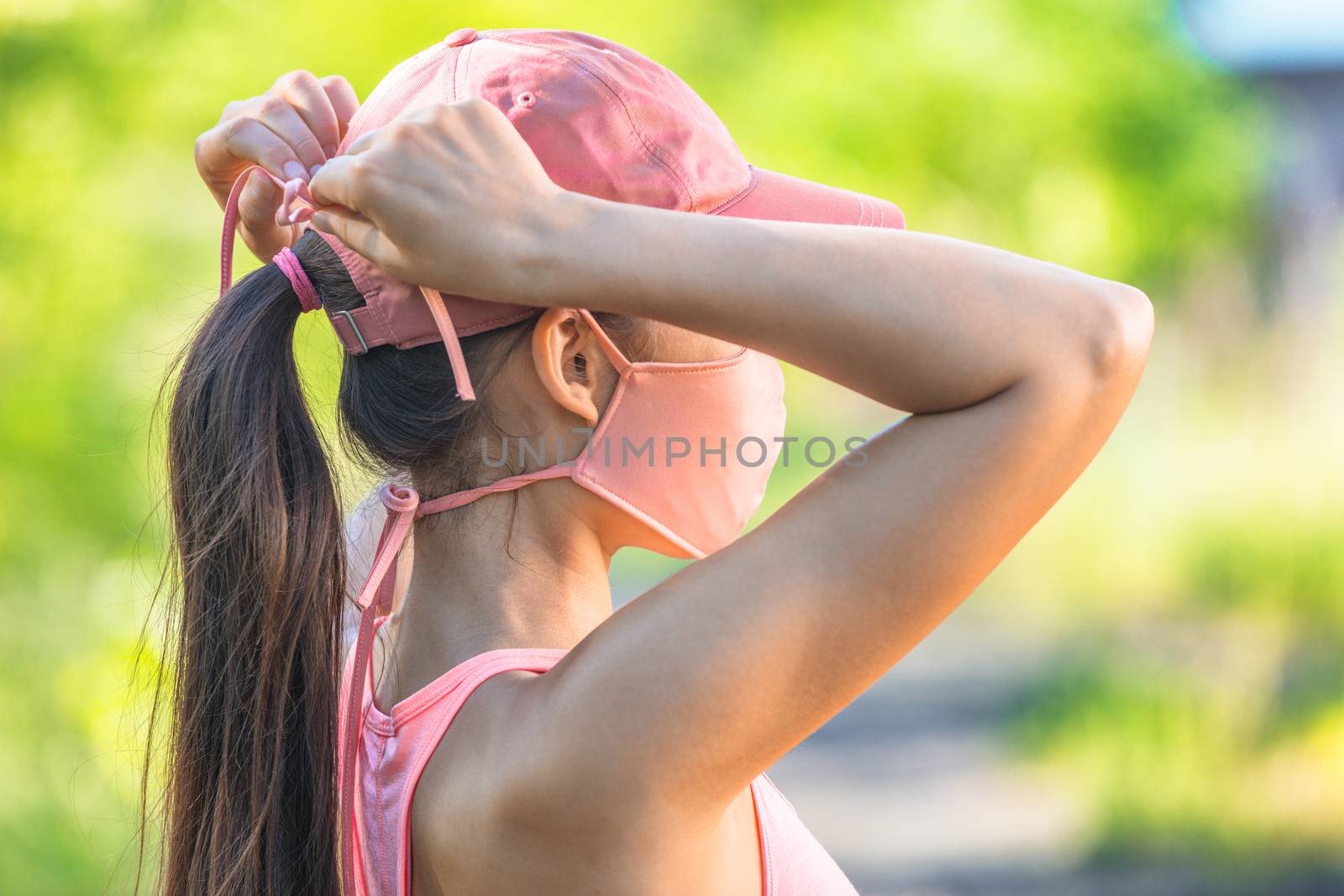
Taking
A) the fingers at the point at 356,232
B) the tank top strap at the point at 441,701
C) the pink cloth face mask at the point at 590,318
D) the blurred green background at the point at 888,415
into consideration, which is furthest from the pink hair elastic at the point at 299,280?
the blurred green background at the point at 888,415

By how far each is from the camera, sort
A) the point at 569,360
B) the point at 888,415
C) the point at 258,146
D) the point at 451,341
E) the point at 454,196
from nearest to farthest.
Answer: the point at 454,196 → the point at 451,341 → the point at 569,360 → the point at 258,146 → the point at 888,415

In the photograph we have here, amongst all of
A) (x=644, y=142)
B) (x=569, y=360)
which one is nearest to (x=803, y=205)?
(x=644, y=142)

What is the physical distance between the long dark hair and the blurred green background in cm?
180

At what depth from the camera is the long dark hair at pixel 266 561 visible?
127cm

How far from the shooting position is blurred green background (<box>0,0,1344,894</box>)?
441cm

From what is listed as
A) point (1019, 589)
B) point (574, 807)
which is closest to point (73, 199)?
point (574, 807)

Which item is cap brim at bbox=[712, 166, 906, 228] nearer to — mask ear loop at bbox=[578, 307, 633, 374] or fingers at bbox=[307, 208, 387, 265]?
mask ear loop at bbox=[578, 307, 633, 374]

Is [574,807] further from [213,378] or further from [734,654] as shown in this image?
[213,378]

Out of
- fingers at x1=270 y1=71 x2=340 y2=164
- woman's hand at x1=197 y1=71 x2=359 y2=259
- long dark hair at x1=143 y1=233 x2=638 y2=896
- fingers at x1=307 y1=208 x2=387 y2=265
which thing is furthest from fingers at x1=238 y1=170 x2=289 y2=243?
fingers at x1=307 y1=208 x2=387 y2=265

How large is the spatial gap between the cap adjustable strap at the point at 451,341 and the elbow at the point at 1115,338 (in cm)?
57

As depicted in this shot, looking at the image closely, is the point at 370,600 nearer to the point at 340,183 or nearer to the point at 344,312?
the point at 344,312

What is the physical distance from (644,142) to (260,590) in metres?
0.60

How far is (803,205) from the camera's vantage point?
4.49 feet

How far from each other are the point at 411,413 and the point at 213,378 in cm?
20
